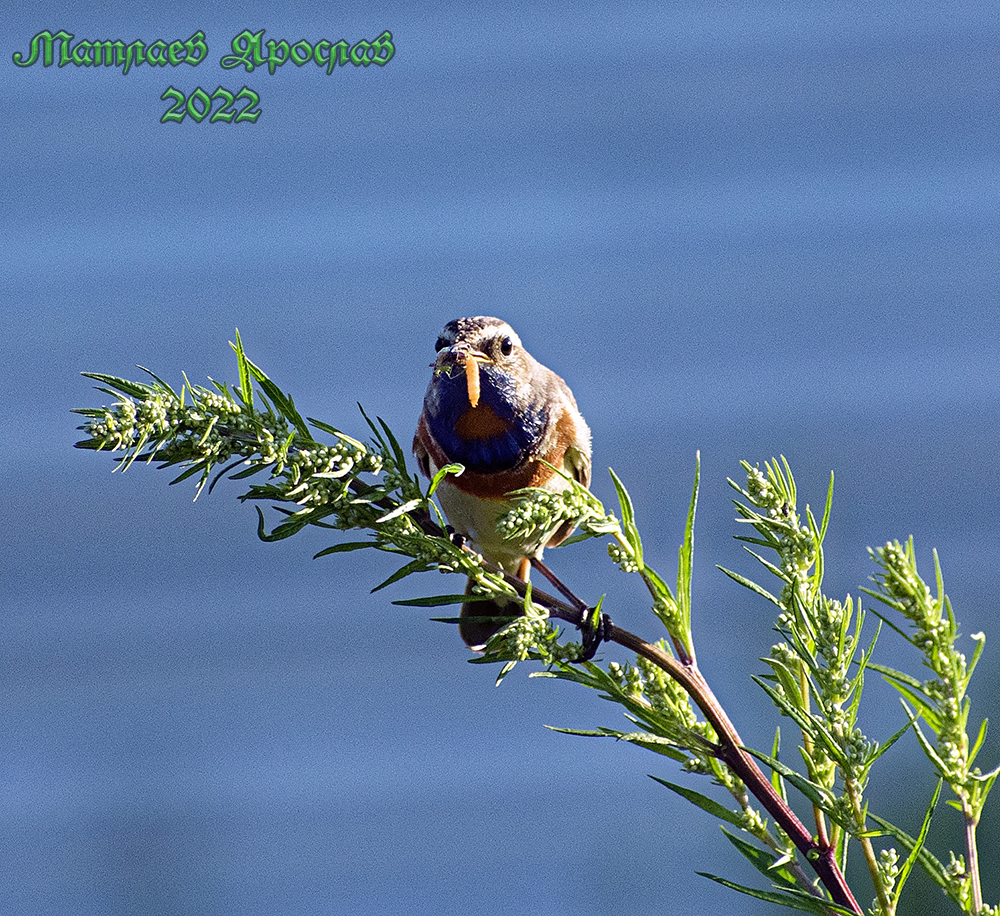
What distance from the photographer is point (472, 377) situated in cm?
80

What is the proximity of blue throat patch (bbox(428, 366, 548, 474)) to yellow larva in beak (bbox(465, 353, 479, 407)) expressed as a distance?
0.04m

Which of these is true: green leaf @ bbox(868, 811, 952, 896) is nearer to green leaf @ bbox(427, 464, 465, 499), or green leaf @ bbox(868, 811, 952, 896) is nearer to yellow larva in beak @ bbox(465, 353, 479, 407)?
green leaf @ bbox(427, 464, 465, 499)

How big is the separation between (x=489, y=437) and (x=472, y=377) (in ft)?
0.31

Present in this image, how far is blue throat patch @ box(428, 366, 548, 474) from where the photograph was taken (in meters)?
0.87

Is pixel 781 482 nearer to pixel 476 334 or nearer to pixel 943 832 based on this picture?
pixel 476 334

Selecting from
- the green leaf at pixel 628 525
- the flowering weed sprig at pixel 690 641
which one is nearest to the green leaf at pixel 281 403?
the flowering weed sprig at pixel 690 641

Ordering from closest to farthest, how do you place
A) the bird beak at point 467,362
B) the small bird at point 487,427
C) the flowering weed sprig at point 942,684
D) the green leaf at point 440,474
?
1. the flowering weed sprig at point 942,684
2. the green leaf at point 440,474
3. the bird beak at point 467,362
4. the small bird at point 487,427

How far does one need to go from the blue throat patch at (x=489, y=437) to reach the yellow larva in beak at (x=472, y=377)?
Result: 0.04m

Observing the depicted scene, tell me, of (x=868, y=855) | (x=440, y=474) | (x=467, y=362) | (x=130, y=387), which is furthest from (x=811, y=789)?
(x=467, y=362)

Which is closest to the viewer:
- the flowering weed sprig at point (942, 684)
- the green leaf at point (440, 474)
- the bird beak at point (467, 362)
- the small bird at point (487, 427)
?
the flowering weed sprig at point (942, 684)

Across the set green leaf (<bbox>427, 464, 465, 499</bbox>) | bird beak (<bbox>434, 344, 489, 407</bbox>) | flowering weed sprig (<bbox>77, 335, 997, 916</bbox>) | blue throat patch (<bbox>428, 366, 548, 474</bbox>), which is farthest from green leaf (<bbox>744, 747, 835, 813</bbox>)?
blue throat patch (<bbox>428, 366, 548, 474</bbox>)

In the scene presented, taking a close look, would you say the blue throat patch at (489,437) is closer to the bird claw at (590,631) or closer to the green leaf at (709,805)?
the bird claw at (590,631)

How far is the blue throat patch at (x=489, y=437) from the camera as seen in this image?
87 centimetres

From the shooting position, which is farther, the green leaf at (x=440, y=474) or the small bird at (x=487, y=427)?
the small bird at (x=487, y=427)
